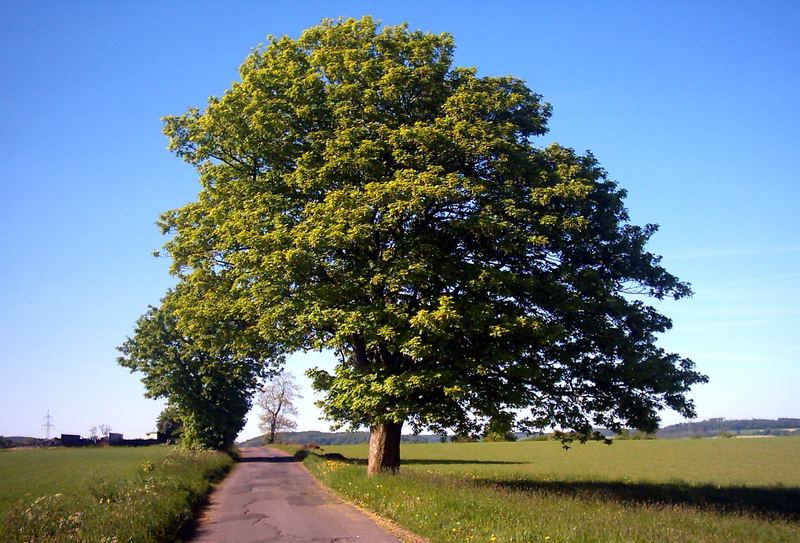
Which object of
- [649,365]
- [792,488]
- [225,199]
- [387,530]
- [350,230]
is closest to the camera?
[387,530]

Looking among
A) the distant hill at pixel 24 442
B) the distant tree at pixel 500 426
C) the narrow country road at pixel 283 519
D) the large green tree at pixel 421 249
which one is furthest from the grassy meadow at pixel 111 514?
the distant hill at pixel 24 442

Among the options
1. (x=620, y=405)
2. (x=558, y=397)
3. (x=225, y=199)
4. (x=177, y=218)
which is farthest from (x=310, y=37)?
(x=620, y=405)

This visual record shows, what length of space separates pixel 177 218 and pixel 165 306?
3522 millimetres

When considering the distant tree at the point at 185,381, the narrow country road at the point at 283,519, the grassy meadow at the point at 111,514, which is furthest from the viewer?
the distant tree at the point at 185,381

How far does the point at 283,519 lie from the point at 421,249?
8.41 meters

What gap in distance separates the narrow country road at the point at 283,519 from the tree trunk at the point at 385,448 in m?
1.95

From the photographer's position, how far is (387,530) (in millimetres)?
13688

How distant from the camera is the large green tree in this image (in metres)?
18.0

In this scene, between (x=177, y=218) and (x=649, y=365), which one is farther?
(x=177, y=218)

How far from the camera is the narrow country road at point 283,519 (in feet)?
43.9

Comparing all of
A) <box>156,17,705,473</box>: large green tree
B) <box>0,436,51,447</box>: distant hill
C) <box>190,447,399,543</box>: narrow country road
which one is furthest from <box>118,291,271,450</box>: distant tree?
<box>0,436,51,447</box>: distant hill

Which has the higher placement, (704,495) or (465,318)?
(465,318)

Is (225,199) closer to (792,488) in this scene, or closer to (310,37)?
(310,37)

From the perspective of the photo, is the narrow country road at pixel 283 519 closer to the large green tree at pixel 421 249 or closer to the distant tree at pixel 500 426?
the large green tree at pixel 421 249
